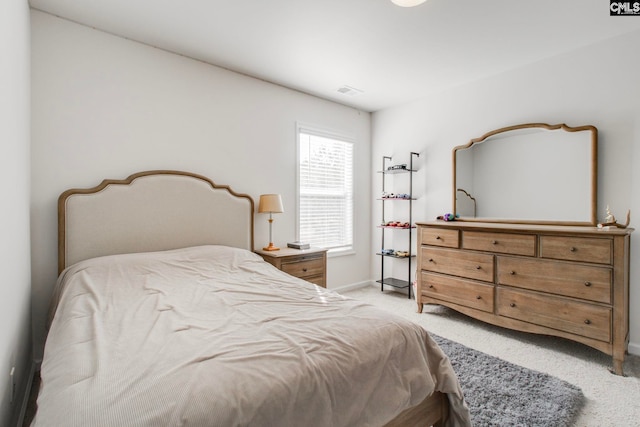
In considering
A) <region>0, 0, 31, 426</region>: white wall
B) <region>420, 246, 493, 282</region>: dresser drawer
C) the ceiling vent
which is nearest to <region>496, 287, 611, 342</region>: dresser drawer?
<region>420, 246, 493, 282</region>: dresser drawer

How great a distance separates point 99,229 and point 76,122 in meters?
0.83

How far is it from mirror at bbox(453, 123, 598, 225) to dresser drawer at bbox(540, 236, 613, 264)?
488mm

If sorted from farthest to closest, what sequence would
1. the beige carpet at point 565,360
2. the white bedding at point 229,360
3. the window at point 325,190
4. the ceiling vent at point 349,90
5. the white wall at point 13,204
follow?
the window at point 325,190, the ceiling vent at point 349,90, the beige carpet at point 565,360, the white wall at point 13,204, the white bedding at point 229,360

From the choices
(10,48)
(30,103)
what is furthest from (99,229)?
(10,48)

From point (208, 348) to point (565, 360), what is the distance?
2611 mm

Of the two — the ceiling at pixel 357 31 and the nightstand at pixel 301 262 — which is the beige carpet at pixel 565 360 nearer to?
the nightstand at pixel 301 262

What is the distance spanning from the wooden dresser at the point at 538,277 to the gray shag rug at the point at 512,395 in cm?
52

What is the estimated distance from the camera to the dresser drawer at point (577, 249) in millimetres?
2225

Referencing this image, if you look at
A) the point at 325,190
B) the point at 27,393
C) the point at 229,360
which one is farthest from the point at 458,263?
the point at 27,393

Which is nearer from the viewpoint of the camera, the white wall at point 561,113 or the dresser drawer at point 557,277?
the dresser drawer at point 557,277

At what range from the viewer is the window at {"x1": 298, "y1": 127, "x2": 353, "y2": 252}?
12.7 feet

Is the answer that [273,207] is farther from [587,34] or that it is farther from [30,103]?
[587,34]

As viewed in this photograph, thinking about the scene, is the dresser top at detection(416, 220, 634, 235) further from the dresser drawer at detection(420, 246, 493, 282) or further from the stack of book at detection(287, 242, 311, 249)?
the stack of book at detection(287, 242, 311, 249)

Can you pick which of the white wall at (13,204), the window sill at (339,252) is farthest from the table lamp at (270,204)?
the white wall at (13,204)
